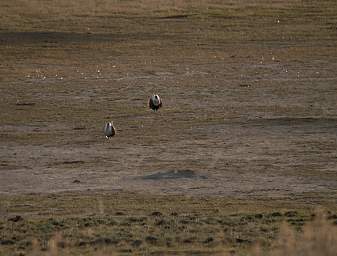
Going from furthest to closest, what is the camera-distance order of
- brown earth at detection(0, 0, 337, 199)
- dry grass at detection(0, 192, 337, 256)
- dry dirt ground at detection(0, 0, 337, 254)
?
brown earth at detection(0, 0, 337, 199) < dry dirt ground at detection(0, 0, 337, 254) < dry grass at detection(0, 192, 337, 256)

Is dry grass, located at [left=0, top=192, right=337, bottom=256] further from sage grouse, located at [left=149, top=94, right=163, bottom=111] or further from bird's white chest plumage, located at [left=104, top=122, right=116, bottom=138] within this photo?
sage grouse, located at [left=149, top=94, right=163, bottom=111]

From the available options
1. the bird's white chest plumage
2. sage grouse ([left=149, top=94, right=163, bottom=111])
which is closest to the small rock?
the bird's white chest plumage

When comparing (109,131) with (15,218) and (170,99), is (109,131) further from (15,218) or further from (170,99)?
(15,218)

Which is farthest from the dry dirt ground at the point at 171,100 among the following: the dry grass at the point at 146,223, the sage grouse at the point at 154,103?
the dry grass at the point at 146,223

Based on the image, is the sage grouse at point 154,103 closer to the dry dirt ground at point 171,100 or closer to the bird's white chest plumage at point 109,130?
the dry dirt ground at point 171,100

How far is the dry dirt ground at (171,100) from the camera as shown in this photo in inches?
731

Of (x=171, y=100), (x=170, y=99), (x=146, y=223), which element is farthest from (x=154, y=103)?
(x=146, y=223)

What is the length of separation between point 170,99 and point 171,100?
21 cm

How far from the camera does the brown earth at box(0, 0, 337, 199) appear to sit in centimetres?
1870

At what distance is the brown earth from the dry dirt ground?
4 cm

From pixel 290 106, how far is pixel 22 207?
38.8 feet

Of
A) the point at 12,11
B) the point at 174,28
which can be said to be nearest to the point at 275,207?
the point at 174,28

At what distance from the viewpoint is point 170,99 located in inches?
1110

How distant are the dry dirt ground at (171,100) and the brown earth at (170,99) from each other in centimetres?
4
